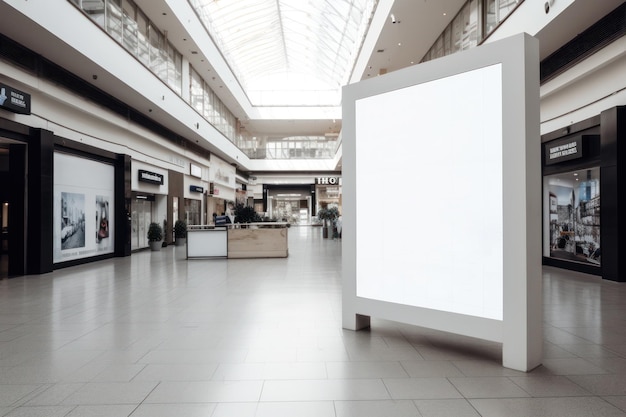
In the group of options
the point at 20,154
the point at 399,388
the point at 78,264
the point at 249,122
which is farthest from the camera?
the point at 249,122

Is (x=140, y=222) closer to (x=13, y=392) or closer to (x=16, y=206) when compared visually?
(x=16, y=206)

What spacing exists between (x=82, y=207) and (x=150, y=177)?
14.6ft

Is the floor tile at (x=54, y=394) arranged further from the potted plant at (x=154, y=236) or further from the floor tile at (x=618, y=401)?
the potted plant at (x=154, y=236)

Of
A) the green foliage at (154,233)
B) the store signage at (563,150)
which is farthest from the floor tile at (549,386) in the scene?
the green foliage at (154,233)

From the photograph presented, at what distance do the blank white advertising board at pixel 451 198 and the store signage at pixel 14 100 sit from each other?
300 inches

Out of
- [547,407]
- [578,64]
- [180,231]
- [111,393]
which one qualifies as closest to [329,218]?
[180,231]

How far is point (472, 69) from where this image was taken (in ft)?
12.0

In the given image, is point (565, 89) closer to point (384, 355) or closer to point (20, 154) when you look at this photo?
point (384, 355)

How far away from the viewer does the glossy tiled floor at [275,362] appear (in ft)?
8.98

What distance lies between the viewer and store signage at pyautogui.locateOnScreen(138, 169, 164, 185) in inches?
595

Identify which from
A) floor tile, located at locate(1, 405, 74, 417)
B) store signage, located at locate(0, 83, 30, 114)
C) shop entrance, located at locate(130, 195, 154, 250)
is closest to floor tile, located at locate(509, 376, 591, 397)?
floor tile, located at locate(1, 405, 74, 417)

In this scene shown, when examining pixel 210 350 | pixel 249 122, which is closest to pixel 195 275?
pixel 210 350

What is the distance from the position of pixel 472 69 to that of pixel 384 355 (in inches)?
113

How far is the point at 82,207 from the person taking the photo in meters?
11.5
